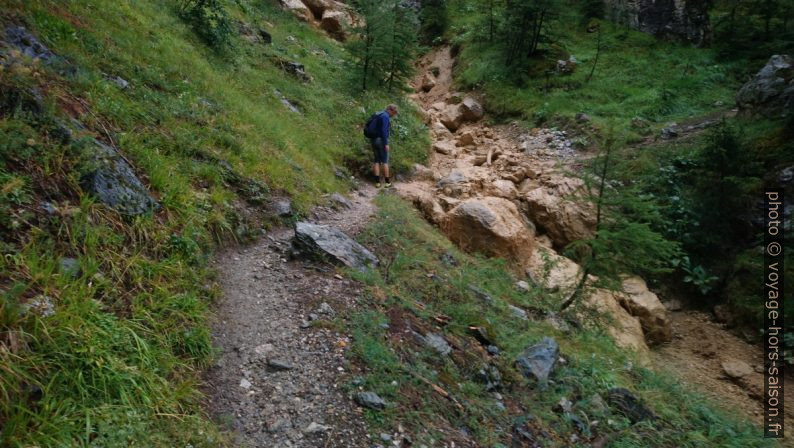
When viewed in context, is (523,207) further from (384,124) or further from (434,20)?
(434,20)

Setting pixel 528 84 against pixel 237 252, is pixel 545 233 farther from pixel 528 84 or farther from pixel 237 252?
pixel 528 84

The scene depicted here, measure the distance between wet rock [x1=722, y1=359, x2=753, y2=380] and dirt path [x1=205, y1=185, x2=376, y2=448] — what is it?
8.53 meters

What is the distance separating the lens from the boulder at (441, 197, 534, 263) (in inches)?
385

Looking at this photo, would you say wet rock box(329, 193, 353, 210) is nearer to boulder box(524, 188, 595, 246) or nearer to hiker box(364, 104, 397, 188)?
hiker box(364, 104, 397, 188)

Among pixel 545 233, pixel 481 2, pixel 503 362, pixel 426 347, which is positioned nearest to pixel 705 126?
pixel 545 233

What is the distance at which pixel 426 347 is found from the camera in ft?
16.0

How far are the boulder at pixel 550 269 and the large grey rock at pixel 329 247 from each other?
15.0 ft

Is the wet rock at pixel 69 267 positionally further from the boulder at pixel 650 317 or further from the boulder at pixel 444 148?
the boulder at pixel 444 148

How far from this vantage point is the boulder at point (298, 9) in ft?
78.4

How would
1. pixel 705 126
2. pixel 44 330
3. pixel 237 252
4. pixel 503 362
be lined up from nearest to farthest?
pixel 44 330 → pixel 503 362 → pixel 237 252 → pixel 705 126

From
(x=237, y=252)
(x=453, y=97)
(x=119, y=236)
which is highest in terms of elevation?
(x=453, y=97)

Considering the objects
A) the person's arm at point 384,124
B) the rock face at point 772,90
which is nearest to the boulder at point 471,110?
the person's arm at point 384,124

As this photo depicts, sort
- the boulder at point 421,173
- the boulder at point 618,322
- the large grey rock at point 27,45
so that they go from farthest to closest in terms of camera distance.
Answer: the boulder at point 421,173, the boulder at point 618,322, the large grey rock at point 27,45

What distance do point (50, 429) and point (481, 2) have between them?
1418 inches
